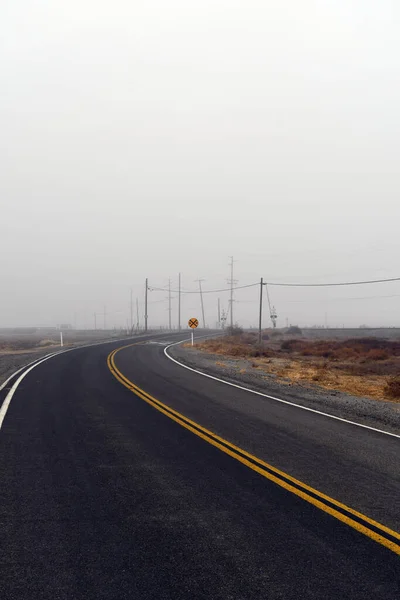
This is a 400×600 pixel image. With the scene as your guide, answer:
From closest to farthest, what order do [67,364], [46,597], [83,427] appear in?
[46,597] → [83,427] → [67,364]

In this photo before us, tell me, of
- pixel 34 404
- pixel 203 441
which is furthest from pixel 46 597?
pixel 34 404

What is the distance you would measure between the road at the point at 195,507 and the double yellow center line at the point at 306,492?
0.02 metres

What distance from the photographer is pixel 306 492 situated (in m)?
6.36

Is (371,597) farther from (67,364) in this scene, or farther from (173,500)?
(67,364)

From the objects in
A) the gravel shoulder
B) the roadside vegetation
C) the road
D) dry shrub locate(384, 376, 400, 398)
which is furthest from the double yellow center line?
the roadside vegetation

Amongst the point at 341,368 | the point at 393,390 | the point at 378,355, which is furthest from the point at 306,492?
the point at 378,355

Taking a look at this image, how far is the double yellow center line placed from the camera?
16.9 feet

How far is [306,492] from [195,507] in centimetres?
160

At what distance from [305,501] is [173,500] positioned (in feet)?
5.66

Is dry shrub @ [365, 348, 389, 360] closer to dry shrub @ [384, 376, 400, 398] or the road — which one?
dry shrub @ [384, 376, 400, 398]

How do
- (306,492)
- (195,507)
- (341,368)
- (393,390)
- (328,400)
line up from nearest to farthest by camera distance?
(195,507), (306,492), (328,400), (393,390), (341,368)

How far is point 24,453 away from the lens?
810cm

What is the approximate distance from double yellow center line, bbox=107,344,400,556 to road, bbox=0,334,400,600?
2 cm

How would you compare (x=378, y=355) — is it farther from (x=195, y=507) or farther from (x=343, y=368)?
(x=195, y=507)
